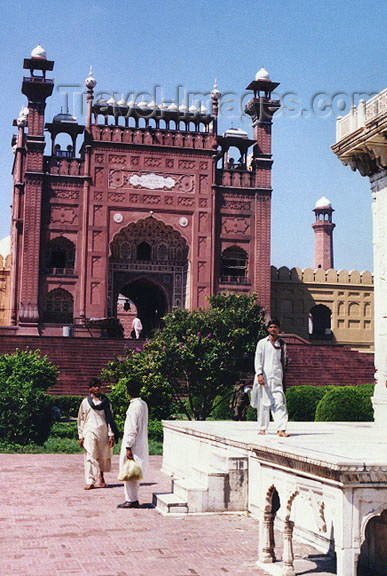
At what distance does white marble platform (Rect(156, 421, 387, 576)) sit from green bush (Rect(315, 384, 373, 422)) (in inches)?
167

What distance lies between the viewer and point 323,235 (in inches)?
1548

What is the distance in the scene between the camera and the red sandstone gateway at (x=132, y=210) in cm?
2739

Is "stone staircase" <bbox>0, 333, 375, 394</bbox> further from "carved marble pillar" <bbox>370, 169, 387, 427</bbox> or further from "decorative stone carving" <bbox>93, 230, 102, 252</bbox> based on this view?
"carved marble pillar" <bbox>370, 169, 387, 427</bbox>

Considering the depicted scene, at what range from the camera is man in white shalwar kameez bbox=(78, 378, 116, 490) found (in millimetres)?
7988

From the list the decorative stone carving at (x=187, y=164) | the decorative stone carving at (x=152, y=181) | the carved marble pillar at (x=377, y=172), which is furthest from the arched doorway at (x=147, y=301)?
the carved marble pillar at (x=377, y=172)

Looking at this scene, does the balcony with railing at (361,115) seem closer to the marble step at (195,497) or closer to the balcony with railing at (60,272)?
the marble step at (195,497)

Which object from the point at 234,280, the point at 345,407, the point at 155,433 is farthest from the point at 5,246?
the point at 345,407

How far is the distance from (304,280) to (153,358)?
58.1ft

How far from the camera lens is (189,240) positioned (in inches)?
1120

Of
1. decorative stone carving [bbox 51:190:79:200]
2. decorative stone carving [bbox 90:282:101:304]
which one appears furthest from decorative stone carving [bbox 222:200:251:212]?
decorative stone carving [bbox 90:282:101:304]

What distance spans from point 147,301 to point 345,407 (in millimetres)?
20649

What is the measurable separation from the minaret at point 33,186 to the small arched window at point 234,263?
6.96 metres

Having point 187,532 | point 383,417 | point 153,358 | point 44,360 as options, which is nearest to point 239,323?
point 153,358

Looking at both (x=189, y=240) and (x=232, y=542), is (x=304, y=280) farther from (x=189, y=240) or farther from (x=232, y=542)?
(x=232, y=542)
